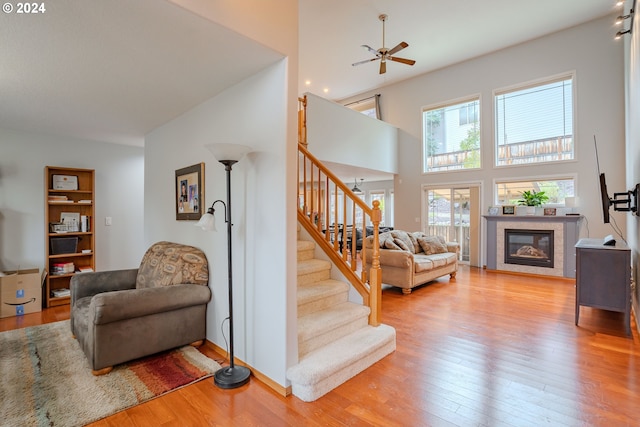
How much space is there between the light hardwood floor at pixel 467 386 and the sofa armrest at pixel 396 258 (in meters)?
1.20

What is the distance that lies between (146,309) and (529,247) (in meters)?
7.23

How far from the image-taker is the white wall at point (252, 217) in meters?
2.29

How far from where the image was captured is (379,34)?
21.2 feet

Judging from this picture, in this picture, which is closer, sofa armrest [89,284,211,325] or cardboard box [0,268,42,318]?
sofa armrest [89,284,211,325]

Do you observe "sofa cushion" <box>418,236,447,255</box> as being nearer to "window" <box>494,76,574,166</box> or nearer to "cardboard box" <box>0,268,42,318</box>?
"window" <box>494,76,574,166</box>

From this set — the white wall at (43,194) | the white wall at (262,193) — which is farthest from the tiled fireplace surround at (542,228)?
the white wall at (43,194)

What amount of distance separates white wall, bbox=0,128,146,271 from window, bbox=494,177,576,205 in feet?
25.0

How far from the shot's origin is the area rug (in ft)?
6.56

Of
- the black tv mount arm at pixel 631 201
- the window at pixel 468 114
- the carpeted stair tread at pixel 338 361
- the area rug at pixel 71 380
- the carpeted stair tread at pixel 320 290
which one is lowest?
the area rug at pixel 71 380

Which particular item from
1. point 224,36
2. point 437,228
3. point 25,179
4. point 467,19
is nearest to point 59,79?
point 224,36

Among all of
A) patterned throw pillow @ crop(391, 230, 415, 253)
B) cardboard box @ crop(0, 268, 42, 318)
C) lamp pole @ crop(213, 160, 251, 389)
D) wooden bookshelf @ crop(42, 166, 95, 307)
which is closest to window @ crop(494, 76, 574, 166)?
patterned throw pillow @ crop(391, 230, 415, 253)

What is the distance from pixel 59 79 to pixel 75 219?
2823mm

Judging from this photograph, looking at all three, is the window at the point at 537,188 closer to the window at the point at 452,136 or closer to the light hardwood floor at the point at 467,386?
the window at the point at 452,136

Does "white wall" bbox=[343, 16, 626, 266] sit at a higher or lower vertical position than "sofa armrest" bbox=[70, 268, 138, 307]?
higher
